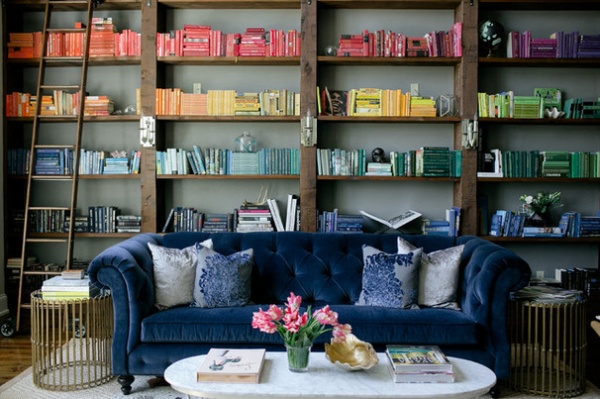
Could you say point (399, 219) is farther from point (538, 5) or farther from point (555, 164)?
point (538, 5)

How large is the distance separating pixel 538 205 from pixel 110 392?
3541 mm

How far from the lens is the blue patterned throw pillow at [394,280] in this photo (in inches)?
149

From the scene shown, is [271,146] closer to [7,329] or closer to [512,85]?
[512,85]

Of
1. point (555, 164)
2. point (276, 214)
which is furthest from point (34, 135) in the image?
point (555, 164)

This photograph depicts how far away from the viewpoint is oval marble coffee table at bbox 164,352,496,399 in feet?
8.27


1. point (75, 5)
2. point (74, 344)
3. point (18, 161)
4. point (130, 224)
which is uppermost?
point (75, 5)

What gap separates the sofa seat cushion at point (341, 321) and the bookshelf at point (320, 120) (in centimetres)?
181

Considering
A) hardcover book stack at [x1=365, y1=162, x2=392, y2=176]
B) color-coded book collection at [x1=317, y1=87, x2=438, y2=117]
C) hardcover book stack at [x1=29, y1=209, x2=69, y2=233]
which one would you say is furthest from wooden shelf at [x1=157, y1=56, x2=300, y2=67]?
hardcover book stack at [x1=29, y1=209, x2=69, y2=233]

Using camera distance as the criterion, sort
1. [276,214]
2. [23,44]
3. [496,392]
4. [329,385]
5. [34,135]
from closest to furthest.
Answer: [329,385], [496,392], [34,135], [276,214], [23,44]

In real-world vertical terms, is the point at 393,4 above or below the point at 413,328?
above

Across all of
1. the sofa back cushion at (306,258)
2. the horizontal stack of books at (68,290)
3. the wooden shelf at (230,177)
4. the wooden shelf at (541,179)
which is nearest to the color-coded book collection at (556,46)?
the wooden shelf at (541,179)

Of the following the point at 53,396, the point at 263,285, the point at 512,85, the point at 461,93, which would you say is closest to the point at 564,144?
the point at 512,85

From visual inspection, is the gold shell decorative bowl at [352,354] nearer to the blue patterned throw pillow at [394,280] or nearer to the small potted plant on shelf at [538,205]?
the blue patterned throw pillow at [394,280]

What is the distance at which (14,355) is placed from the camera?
14.3 ft
